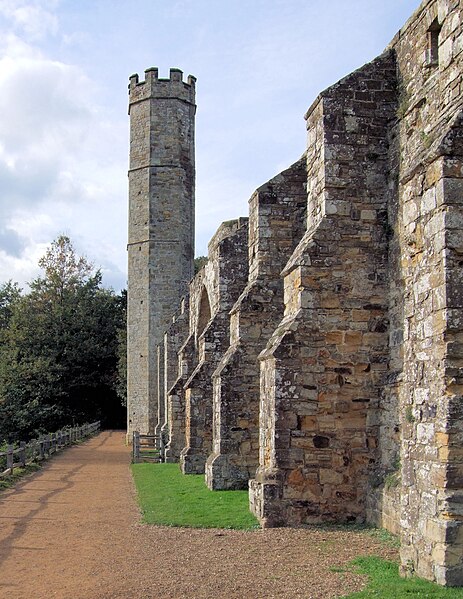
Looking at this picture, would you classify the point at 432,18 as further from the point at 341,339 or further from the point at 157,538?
the point at 157,538

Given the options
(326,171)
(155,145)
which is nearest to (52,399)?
(155,145)

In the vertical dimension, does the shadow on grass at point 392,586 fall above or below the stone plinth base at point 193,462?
above

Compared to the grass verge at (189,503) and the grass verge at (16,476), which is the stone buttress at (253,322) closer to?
the grass verge at (189,503)

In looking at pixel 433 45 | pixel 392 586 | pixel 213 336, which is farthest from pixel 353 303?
pixel 213 336

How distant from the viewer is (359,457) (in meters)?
9.39

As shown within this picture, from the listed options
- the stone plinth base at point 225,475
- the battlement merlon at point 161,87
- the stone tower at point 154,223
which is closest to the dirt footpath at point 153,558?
the stone plinth base at point 225,475

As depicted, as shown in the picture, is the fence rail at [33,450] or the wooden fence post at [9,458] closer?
the wooden fence post at [9,458]

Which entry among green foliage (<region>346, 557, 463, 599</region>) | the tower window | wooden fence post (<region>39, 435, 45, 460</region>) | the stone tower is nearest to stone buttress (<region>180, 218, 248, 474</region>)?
wooden fence post (<region>39, 435, 45, 460</region>)

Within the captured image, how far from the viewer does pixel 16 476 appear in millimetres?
16297

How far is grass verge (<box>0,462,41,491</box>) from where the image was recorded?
1479 centimetres

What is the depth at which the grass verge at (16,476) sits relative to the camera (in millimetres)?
14789

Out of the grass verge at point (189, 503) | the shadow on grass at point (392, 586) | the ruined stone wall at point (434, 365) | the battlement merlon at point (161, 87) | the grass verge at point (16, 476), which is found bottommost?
the grass verge at point (16, 476)

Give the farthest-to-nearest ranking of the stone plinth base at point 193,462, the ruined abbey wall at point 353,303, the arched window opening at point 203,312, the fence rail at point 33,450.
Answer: the arched window opening at point 203,312 < the stone plinth base at point 193,462 < the fence rail at point 33,450 < the ruined abbey wall at point 353,303

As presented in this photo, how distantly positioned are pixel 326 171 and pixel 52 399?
31.1 metres
